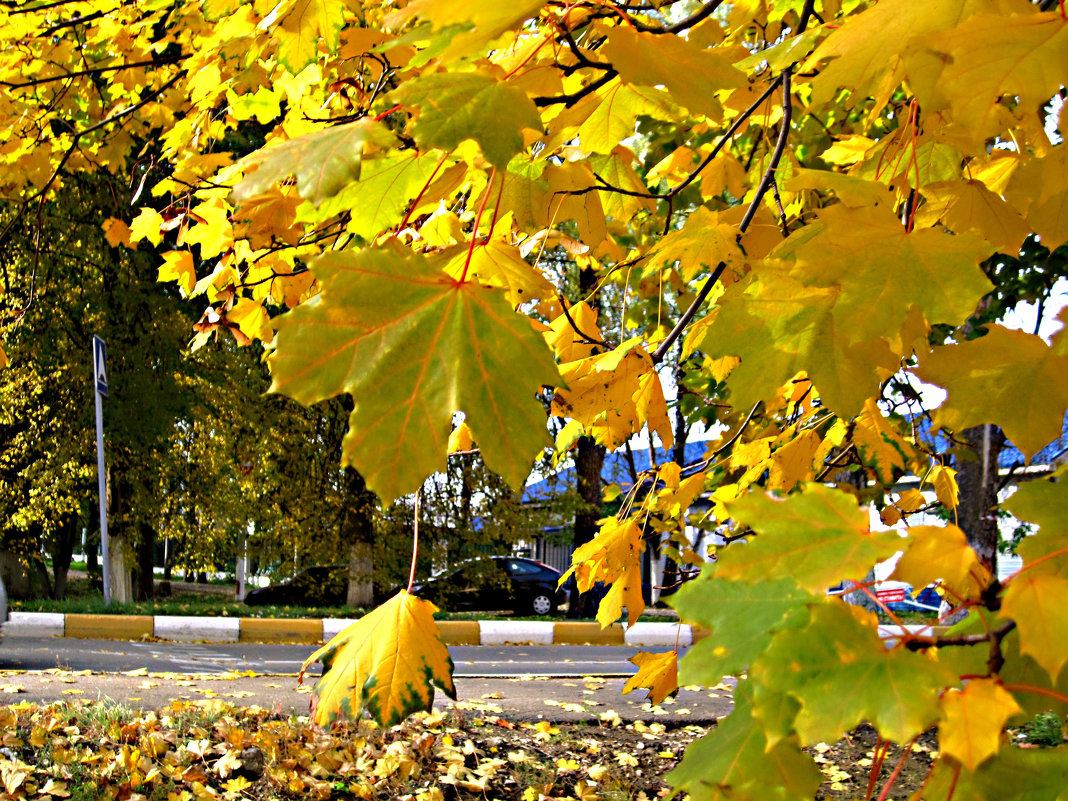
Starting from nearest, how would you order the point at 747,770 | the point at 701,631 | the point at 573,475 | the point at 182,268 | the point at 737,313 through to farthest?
the point at 747,770 → the point at 737,313 → the point at 182,268 → the point at 701,631 → the point at 573,475

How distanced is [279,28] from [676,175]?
888 mm

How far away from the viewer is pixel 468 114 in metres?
0.76

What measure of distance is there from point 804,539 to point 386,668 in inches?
19.6

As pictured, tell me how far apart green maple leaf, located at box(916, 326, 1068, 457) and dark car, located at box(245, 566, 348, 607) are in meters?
9.93

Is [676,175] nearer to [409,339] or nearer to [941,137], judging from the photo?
[941,137]

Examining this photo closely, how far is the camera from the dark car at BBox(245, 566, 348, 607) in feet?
35.7

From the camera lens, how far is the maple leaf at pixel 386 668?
34.0 inches

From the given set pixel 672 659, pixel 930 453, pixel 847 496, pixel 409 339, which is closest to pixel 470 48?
pixel 409 339

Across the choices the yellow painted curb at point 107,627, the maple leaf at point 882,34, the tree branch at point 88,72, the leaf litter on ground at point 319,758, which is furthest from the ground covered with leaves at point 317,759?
the yellow painted curb at point 107,627

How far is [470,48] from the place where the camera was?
65 cm

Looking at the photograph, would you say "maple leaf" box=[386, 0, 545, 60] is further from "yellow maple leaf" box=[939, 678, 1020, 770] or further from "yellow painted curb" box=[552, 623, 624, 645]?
"yellow painted curb" box=[552, 623, 624, 645]

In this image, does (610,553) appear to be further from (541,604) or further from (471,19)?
(541,604)

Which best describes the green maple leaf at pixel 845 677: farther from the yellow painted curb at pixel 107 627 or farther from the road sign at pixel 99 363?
the yellow painted curb at pixel 107 627

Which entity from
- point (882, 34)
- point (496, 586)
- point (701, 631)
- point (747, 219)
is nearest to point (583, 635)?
point (701, 631)
